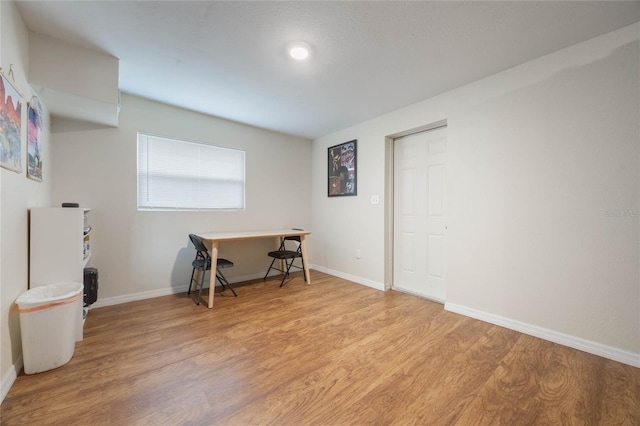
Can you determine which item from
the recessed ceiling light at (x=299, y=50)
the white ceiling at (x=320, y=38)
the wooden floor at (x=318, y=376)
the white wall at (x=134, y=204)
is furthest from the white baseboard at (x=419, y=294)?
the recessed ceiling light at (x=299, y=50)

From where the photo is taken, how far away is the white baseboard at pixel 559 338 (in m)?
1.78

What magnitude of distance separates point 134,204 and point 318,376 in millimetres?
2783

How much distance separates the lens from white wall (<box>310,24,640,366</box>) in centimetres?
179

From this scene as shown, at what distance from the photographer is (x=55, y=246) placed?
192 cm

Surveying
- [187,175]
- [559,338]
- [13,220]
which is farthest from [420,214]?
[13,220]

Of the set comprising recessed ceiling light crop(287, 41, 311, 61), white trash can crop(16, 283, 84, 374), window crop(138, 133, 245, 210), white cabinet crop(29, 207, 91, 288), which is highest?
recessed ceiling light crop(287, 41, 311, 61)

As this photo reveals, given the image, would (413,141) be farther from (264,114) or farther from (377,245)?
(264,114)

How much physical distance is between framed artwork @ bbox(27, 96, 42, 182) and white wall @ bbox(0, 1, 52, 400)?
7cm

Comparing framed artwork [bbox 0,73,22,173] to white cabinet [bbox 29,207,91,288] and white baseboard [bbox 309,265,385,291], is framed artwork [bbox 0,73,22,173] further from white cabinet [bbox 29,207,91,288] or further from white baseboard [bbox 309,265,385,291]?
white baseboard [bbox 309,265,385,291]

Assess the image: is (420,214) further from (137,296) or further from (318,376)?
(137,296)

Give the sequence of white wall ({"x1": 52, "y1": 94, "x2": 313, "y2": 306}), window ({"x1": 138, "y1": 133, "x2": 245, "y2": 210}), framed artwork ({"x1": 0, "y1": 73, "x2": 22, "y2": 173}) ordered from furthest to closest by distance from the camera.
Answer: window ({"x1": 138, "y1": 133, "x2": 245, "y2": 210})
white wall ({"x1": 52, "y1": 94, "x2": 313, "y2": 306})
framed artwork ({"x1": 0, "y1": 73, "x2": 22, "y2": 173})

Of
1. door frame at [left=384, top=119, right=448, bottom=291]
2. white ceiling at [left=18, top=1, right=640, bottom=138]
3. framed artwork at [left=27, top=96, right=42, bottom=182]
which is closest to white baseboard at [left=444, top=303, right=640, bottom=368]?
door frame at [left=384, top=119, right=448, bottom=291]

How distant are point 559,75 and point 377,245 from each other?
2.44 m

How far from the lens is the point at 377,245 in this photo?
3508 mm
